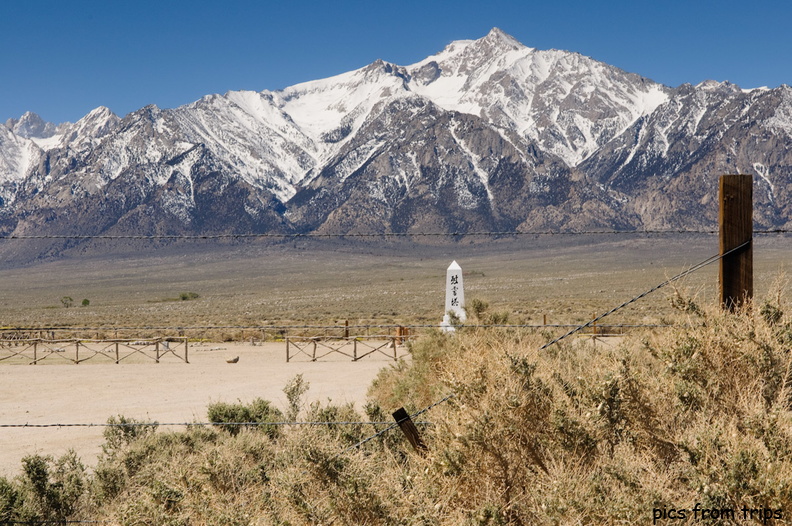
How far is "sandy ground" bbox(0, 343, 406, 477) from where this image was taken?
1483 centimetres

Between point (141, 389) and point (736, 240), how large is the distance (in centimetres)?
1837

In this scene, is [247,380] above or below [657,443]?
below

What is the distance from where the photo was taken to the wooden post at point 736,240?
23.0 ft

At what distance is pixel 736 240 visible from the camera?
7031 millimetres

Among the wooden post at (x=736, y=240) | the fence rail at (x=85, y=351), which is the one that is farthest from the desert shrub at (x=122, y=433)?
the fence rail at (x=85, y=351)

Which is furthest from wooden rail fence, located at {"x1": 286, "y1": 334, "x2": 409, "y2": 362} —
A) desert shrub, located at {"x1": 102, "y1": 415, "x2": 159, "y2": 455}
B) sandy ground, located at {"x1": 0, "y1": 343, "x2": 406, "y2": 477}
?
desert shrub, located at {"x1": 102, "y1": 415, "x2": 159, "y2": 455}

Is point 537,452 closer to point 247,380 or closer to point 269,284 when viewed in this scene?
point 247,380

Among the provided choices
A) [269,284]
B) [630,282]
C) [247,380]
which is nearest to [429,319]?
[247,380]

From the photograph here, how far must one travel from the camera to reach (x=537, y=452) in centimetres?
596

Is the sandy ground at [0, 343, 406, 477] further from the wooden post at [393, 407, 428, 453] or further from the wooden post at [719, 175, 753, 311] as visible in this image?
the wooden post at [719, 175, 753, 311]

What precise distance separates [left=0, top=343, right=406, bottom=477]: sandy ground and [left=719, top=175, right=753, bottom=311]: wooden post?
31.4 ft

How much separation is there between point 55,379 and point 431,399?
17.2 metres

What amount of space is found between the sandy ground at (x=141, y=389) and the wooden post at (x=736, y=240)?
958 cm

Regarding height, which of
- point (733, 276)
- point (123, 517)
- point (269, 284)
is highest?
point (733, 276)
